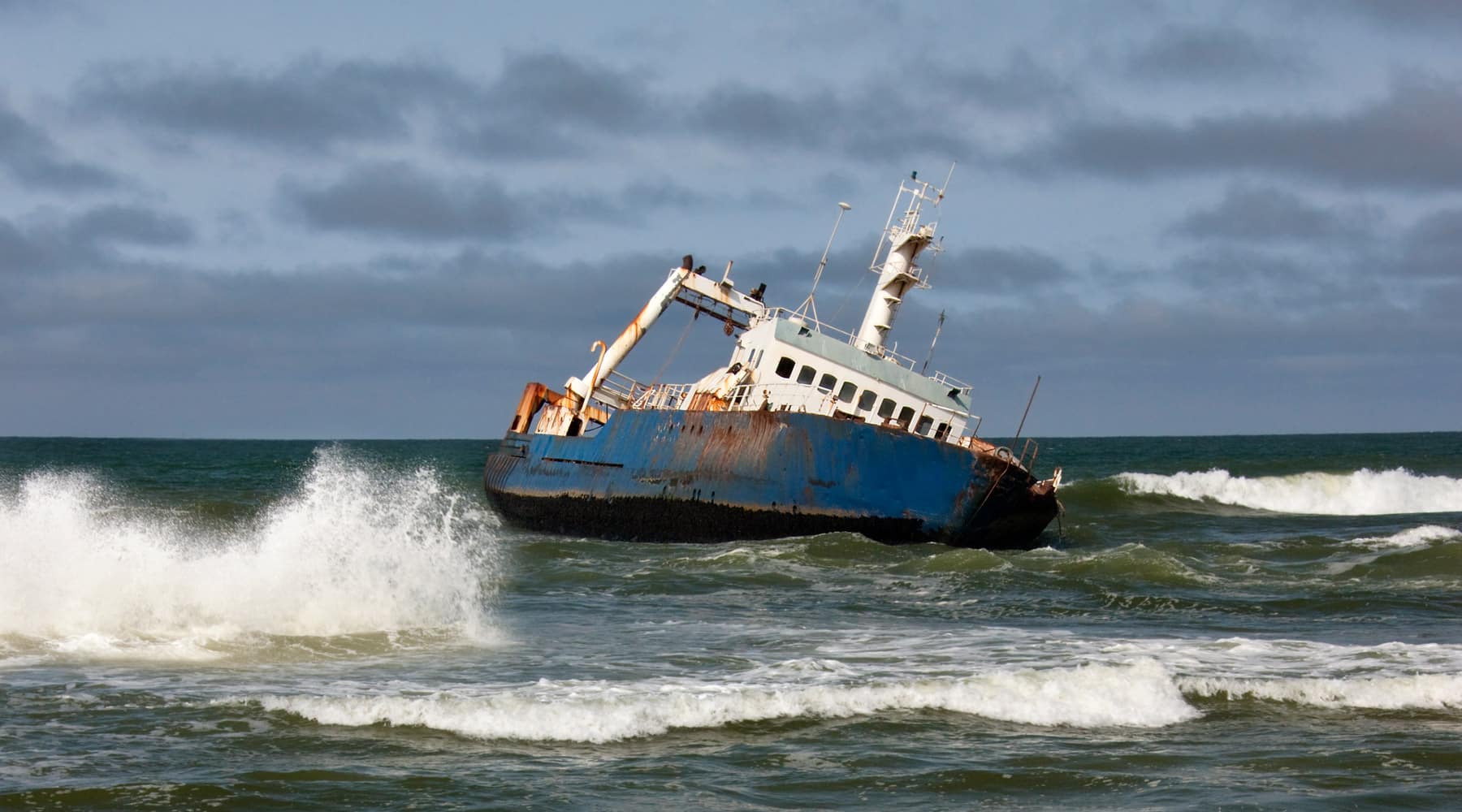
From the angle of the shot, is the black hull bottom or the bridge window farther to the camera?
the bridge window

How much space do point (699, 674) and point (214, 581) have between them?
572cm

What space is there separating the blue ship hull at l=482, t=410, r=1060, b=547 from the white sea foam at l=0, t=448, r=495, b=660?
7595 mm

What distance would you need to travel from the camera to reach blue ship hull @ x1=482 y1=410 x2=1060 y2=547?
23531mm

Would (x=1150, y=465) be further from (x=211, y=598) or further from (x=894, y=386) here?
(x=211, y=598)

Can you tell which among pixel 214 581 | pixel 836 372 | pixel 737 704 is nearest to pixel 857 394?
pixel 836 372

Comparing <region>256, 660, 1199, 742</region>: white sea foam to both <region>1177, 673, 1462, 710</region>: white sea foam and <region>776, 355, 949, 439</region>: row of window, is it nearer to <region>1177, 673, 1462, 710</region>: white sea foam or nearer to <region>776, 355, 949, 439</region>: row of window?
<region>1177, 673, 1462, 710</region>: white sea foam

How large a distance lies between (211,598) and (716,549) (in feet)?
34.9

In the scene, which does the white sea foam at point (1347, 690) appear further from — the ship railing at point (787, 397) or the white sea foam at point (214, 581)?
the ship railing at point (787, 397)

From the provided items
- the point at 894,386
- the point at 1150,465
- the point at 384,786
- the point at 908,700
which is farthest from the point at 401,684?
the point at 1150,465

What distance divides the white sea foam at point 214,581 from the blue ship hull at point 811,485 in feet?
24.9

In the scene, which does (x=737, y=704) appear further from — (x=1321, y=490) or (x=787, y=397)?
(x=1321, y=490)

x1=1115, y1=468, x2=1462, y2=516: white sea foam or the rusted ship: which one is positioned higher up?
x1=1115, y1=468, x2=1462, y2=516: white sea foam

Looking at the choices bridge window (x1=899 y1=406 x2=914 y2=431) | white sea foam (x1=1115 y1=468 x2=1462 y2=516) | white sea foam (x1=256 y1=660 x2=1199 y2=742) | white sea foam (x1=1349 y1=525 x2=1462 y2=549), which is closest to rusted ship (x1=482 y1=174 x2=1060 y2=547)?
bridge window (x1=899 y1=406 x2=914 y2=431)

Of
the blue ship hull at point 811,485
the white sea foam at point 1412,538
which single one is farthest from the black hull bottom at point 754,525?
the white sea foam at point 1412,538
